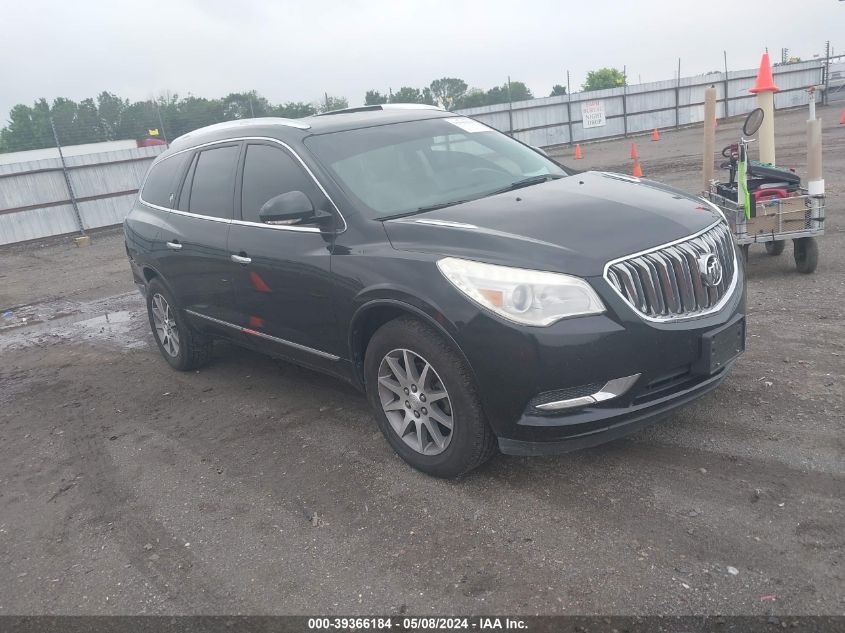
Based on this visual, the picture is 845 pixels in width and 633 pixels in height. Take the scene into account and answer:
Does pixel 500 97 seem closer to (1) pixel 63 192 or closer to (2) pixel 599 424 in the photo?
(1) pixel 63 192

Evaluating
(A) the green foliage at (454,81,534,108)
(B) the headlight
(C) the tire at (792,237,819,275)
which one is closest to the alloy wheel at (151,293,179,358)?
(B) the headlight

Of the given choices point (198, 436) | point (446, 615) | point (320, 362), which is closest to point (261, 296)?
point (320, 362)

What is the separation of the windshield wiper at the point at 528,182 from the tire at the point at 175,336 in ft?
9.59

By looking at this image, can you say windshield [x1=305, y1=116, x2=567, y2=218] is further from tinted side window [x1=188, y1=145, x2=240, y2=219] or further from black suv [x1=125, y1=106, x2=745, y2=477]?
tinted side window [x1=188, y1=145, x2=240, y2=219]

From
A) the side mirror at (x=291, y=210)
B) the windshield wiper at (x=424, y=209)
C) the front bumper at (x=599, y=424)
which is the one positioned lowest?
the front bumper at (x=599, y=424)

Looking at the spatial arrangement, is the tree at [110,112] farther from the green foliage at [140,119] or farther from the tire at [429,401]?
the tire at [429,401]

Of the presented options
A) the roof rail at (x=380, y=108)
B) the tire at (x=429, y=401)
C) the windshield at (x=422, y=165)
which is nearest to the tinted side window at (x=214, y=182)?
the roof rail at (x=380, y=108)

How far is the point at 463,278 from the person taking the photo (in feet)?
11.1

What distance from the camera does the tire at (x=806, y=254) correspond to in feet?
22.0

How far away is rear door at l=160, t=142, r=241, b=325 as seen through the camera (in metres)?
5.03

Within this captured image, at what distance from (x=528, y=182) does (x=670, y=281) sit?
1377mm

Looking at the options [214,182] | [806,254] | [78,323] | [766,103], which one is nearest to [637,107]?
[766,103]

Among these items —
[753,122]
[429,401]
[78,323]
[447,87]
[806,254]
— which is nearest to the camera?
[429,401]

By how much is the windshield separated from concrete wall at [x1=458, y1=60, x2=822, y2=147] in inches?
962
